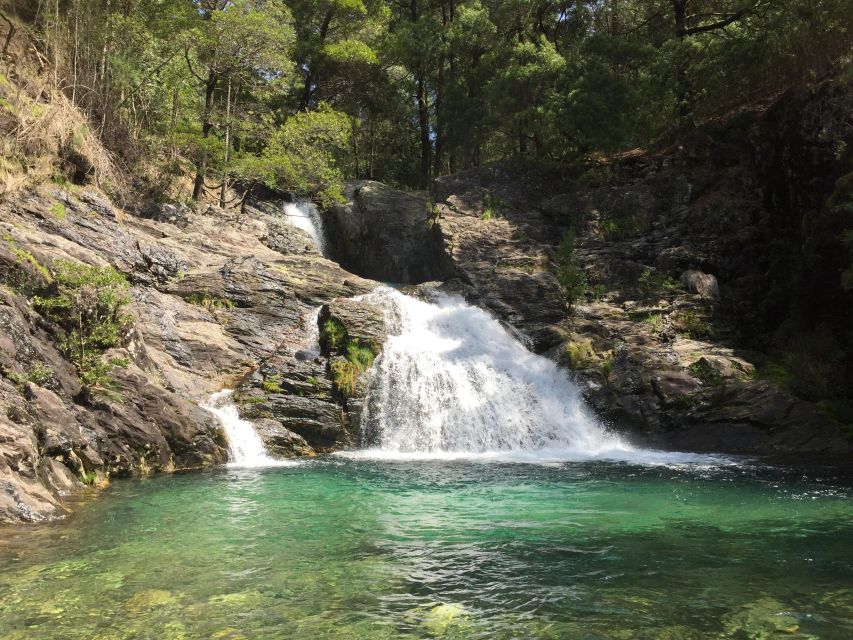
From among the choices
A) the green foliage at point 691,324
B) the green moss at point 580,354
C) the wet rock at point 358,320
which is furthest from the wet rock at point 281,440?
the green foliage at point 691,324

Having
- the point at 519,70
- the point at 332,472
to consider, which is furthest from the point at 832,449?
the point at 519,70

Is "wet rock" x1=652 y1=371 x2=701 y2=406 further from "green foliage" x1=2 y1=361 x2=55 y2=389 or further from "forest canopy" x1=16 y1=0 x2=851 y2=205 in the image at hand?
"green foliage" x1=2 y1=361 x2=55 y2=389

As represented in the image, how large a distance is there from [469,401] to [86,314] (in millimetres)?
9246

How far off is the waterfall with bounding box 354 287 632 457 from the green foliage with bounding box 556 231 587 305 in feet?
10.7

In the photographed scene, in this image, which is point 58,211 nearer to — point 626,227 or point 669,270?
point 669,270

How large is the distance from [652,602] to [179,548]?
4813mm

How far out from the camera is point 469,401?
54.6ft

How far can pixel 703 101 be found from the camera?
22.8 metres

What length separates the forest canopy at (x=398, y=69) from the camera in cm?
1994

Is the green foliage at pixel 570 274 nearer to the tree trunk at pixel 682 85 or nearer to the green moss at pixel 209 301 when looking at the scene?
the tree trunk at pixel 682 85

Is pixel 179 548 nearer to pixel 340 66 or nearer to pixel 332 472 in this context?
pixel 332 472

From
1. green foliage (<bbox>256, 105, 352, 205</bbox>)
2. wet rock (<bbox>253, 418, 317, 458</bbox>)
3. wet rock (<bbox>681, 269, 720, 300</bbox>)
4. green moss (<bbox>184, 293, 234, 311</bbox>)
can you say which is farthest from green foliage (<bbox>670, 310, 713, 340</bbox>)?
green foliage (<bbox>256, 105, 352, 205</bbox>)

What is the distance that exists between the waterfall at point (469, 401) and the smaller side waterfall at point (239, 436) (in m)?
2.74

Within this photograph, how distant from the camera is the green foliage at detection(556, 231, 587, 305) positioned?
2092 cm
